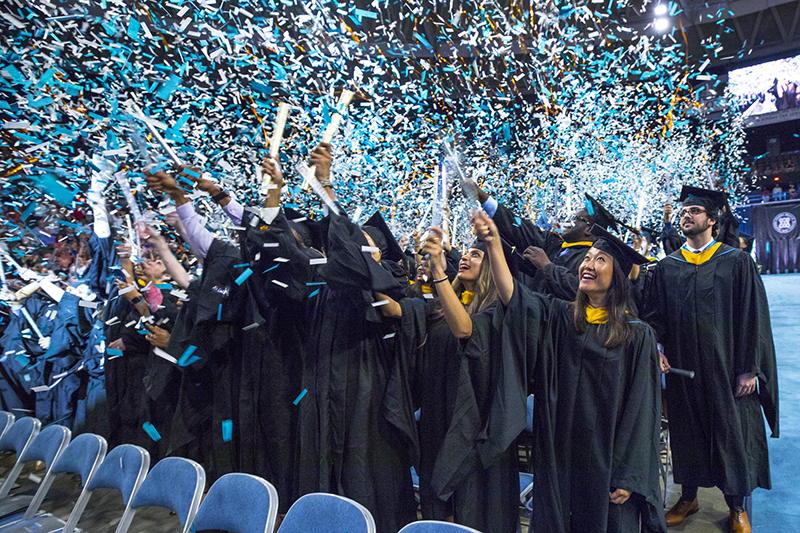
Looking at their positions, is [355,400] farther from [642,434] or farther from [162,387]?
[162,387]

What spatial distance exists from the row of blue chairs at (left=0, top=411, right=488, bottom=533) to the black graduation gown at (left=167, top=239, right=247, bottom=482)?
559mm

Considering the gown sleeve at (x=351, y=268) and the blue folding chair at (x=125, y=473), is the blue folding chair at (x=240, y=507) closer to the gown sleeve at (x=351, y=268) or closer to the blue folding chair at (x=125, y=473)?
the blue folding chair at (x=125, y=473)

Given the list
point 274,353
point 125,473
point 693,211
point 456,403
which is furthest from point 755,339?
point 125,473

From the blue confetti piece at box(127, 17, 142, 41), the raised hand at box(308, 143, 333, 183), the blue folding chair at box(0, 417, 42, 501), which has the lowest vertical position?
the blue folding chair at box(0, 417, 42, 501)

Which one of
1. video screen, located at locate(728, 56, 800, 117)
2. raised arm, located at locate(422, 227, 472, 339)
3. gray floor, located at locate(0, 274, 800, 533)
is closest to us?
raised arm, located at locate(422, 227, 472, 339)

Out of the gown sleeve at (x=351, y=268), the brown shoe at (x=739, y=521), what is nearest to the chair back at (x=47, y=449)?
the gown sleeve at (x=351, y=268)

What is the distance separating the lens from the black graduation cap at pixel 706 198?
10.6 feet

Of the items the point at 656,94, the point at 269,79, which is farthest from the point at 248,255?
the point at 656,94

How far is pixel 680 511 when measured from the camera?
3.05 metres

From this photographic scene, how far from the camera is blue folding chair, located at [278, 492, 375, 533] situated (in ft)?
5.44

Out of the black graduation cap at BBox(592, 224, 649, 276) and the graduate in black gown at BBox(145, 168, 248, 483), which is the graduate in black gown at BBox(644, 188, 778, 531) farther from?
the graduate in black gown at BBox(145, 168, 248, 483)

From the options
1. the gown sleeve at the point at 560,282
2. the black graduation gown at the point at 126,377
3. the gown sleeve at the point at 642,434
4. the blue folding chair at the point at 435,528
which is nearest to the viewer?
the blue folding chair at the point at 435,528

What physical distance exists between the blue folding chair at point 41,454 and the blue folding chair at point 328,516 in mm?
1764

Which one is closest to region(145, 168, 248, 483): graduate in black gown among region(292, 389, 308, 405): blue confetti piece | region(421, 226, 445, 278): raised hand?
region(292, 389, 308, 405): blue confetti piece
